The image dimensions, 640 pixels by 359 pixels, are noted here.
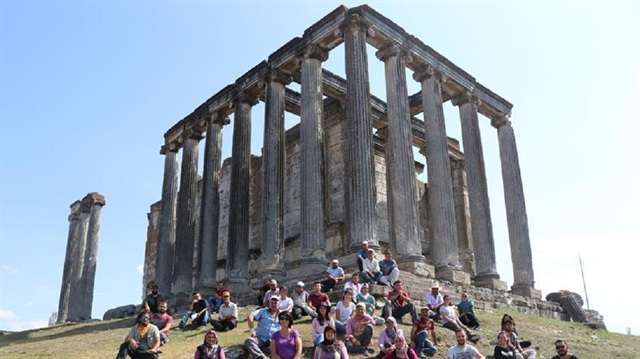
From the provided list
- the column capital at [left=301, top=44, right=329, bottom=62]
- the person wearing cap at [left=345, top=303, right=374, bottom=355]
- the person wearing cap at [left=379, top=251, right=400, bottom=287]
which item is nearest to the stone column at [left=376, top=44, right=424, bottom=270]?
the column capital at [left=301, top=44, right=329, bottom=62]

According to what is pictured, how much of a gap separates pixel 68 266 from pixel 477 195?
95.5 feet

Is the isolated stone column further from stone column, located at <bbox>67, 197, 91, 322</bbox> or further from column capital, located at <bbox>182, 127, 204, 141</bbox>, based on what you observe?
stone column, located at <bbox>67, 197, 91, 322</bbox>

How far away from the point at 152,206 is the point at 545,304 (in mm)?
32586

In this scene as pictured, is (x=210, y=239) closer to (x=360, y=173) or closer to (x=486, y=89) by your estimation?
(x=360, y=173)

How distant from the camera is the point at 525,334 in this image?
17016mm

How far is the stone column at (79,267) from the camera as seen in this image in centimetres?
3753

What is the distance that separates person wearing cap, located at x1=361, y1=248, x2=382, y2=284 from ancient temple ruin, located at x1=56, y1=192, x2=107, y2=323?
2669 cm

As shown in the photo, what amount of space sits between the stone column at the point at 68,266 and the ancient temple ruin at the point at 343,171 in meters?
11.4

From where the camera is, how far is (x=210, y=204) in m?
29.6

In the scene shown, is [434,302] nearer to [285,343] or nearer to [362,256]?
[362,256]

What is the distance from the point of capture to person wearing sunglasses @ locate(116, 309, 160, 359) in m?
11.5

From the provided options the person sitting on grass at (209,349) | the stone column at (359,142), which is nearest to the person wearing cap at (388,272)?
the stone column at (359,142)

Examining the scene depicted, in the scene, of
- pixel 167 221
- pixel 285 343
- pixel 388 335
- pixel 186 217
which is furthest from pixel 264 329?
pixel 167 221

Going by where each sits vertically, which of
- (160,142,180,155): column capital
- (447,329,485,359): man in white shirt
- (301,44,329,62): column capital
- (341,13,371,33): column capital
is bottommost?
(447,329,485,359): man in white shirt
